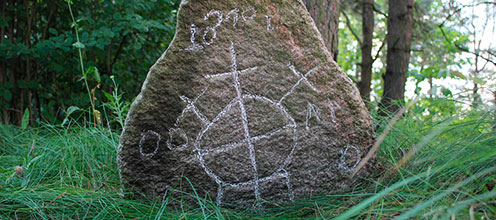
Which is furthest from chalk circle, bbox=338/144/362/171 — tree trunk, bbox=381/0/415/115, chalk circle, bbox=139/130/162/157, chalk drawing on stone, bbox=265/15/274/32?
tree trunk, bbox=381/0/415/115

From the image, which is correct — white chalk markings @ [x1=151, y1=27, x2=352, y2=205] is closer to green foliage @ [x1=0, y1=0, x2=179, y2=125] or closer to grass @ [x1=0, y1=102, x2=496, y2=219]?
grass @ [x1=0, y1=102, x2=496, y2=219]

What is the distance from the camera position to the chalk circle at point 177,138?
6.38 ft

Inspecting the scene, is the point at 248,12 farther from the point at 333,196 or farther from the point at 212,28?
the point at 333,196

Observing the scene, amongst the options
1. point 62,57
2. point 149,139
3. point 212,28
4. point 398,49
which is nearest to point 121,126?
point 149,139

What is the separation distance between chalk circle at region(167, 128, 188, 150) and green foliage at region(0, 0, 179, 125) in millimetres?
1953

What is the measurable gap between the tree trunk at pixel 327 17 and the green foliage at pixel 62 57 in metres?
1.49

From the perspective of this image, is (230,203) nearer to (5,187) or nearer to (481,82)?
(5,187)

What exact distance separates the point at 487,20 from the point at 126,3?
3492 millimetres

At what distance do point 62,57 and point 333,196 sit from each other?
3200 mm

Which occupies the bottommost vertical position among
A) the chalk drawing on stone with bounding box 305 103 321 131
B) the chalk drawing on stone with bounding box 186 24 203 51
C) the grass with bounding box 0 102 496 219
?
the grass with bounding box 0 102 496 219

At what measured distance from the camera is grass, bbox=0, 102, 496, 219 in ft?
4.99

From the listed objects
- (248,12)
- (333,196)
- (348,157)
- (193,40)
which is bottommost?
(333,196)

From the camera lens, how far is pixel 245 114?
2.01 m

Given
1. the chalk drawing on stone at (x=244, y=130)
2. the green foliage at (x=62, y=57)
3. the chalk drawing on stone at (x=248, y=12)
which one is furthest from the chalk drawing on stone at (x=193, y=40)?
the green foliage at (x=62, y=57)
